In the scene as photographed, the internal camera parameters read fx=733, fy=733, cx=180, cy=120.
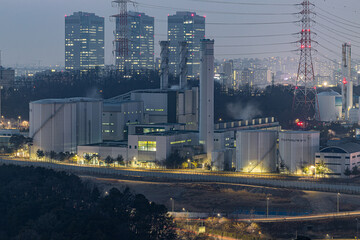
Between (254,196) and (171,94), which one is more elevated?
(171,94)

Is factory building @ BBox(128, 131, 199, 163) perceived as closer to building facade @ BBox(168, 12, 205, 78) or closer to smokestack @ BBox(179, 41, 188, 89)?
smokestack @ BBox(179, 41, 188, 89)

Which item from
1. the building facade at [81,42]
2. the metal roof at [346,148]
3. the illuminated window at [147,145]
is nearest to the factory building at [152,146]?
the illuminated window at [147,145]

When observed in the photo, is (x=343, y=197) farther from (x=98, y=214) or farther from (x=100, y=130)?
(x=100, y=130)

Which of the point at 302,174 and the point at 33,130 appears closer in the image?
the point at 302,174

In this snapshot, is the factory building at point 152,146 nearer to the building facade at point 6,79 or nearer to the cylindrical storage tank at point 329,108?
the cylindrical storage tank at point 329,108

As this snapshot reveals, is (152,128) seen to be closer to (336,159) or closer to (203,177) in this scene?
(203,177)

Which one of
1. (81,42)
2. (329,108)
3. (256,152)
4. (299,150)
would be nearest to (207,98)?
(256,152)

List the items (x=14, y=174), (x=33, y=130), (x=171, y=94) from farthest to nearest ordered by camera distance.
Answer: (x=171, y=94) < (x=33, y=130) < (x=14, y=174)

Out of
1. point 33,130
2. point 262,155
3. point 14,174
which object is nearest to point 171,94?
point 33,130
